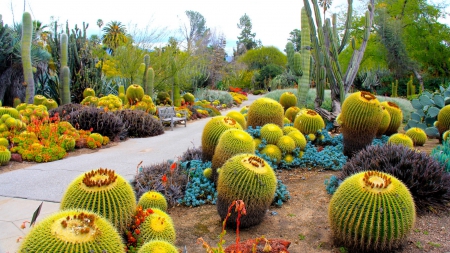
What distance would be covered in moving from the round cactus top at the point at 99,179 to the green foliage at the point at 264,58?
45346 mm

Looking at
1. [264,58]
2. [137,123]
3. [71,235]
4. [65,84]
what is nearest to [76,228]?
[71,235]

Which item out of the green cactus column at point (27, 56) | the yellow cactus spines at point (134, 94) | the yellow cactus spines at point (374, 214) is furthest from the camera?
the green cactus column at point (27, 56)

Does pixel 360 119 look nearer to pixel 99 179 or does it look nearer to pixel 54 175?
pixel 99 179

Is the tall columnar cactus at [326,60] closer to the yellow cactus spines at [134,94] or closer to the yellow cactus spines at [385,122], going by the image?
the yellow cactus spines at [385,122]

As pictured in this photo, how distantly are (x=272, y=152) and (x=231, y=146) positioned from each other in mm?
1483

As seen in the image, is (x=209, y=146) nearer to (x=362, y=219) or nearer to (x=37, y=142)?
(x=362, y=219)

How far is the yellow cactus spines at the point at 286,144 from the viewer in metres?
6.29

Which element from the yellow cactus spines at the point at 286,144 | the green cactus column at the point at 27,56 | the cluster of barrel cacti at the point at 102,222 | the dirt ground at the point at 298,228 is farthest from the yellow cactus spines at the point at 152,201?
the green cactus column at the point at 27,56

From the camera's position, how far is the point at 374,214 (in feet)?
10.7

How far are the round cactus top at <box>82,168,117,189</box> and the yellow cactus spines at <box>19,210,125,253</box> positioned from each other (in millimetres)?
720

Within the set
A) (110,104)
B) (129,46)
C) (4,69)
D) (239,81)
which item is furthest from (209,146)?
(239,81)

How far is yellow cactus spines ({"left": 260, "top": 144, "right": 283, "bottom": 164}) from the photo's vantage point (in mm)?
6098

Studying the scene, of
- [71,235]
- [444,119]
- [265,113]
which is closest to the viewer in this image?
[71,235]

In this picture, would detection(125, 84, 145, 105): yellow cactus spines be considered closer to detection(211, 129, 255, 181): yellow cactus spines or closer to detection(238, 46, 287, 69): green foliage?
detection(211, 129, 255, 181): yellow cactus spines
